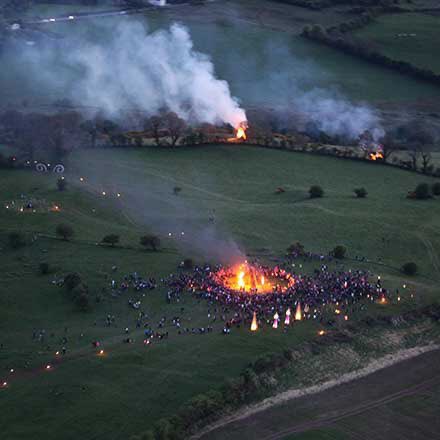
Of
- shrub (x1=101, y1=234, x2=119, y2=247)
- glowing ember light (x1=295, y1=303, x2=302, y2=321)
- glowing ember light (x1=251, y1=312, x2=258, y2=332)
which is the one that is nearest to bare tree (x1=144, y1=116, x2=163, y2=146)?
shrub (x1=101, y1=234, x2=119, y2=247)

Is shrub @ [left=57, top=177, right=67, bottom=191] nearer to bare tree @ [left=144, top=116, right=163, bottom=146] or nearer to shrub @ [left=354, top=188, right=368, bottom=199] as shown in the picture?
bare tree @ [left=144, top=116, right=163, bottom=146]

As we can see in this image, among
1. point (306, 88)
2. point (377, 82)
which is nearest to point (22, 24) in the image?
point (306, 88)

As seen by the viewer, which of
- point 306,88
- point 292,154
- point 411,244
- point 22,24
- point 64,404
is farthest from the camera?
point 22,24

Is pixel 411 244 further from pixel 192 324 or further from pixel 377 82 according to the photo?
pixel 377 82

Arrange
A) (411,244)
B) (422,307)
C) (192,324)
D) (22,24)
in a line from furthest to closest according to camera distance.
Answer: (22,24) < (411,244) < (422,307) < (192,324)

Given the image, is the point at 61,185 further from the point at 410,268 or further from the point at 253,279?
the point at 410,268

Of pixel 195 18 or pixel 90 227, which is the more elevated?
pixel 195 18

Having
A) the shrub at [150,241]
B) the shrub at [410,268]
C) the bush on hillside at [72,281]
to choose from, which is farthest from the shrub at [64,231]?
the shrub at [410,268]
